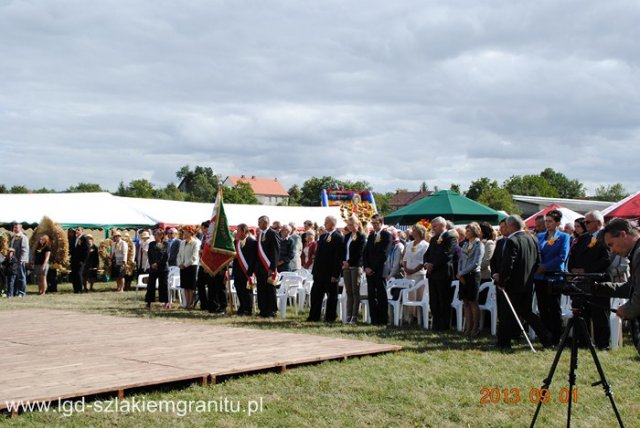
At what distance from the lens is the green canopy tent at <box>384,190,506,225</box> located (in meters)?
16.6

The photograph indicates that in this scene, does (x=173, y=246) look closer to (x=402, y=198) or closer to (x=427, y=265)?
(x=427, y=265)

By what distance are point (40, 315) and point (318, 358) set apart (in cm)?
725

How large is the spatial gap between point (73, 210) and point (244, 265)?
39.9ft

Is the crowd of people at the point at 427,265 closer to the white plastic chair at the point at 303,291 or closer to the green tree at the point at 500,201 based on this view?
the white plastic chair at the point at 303,291

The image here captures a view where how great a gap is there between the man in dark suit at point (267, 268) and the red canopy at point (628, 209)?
7.35m

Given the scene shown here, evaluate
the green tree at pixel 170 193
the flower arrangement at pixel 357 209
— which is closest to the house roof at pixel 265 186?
the green tree at pixel 170 193

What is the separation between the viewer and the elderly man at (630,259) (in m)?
4.96

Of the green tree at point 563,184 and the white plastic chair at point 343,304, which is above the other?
the green tree at point 563,184

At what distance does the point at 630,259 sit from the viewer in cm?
511

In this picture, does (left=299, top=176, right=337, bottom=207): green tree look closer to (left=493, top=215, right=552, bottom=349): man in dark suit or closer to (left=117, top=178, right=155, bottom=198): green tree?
(left=117, top=178, right=155, bottom=198): green tree

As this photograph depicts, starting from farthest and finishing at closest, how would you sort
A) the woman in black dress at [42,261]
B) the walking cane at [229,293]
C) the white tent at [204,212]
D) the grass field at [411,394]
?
the white tent at [204,212]
the woman in black dress at [42,261]
the walking cane at [229,293]
the grass field at [411,394]

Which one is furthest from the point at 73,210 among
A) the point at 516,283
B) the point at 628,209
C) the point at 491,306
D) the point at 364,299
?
the point at 516,283

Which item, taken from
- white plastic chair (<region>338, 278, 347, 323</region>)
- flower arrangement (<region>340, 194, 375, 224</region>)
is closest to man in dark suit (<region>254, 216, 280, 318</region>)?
white plastic chair (<region>338, 278, 347, 323</region>)
